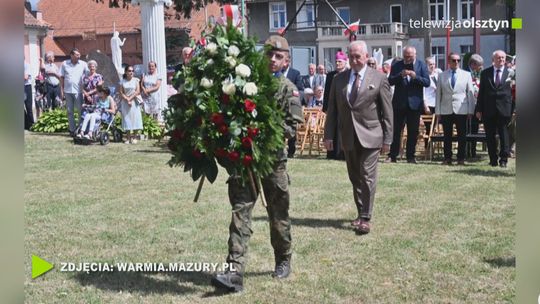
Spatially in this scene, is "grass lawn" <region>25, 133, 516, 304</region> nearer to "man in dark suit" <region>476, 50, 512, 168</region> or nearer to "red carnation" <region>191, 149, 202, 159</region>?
"man in dark suit" <region>476, 50, 512, 168</region>

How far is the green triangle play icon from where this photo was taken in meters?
6.25

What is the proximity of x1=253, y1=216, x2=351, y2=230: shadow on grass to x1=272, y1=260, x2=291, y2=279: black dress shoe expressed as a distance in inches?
85.9

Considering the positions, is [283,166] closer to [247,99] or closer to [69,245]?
[247,99]

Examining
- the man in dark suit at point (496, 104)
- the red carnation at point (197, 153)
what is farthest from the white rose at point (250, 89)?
the man in dark suit at point (496, 104)

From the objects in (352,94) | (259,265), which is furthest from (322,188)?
(259,265)

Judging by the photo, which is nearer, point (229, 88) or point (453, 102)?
point (229, 88)

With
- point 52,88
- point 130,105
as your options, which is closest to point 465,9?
point 52,88

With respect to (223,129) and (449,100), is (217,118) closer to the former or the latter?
(223,129)

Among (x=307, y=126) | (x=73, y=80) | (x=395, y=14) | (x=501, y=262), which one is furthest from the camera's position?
(x=395, y=14)

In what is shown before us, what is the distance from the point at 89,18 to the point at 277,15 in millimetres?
15583

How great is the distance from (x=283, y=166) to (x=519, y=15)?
434 centimetres

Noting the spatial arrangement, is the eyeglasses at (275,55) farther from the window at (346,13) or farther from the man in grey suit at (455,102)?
the window at (346,13)

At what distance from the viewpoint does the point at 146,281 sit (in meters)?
6.18

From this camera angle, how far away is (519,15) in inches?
72.3
